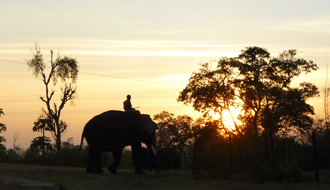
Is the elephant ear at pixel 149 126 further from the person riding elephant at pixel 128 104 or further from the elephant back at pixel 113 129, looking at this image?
the person riding elephant at pixel 128 104

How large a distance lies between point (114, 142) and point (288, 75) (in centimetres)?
3415

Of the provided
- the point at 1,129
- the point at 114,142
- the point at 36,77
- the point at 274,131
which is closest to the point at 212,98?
the point at 274,131

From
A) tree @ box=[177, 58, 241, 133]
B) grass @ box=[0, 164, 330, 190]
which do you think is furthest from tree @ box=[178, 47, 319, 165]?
grass @ box=[0, 164, 330, 190]

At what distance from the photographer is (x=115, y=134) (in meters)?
27.8

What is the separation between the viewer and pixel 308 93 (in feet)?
184

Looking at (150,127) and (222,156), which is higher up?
(150,127)

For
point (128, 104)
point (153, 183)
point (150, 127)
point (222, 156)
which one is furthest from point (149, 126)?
point (222, 156)

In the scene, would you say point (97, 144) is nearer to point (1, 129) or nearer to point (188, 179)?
point (188, 179)

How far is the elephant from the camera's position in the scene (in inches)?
1096

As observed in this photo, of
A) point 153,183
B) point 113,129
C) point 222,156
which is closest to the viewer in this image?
point 153,183

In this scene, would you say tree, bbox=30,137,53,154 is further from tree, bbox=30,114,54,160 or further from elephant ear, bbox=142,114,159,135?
elephant ear, bbox=142,114,159,135

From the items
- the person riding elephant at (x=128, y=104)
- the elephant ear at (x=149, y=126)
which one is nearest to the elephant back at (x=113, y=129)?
the person riding elephant at (x=128, y=104)

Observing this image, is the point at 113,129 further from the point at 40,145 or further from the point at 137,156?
the point at 40,145

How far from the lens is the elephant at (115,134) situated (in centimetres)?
2784
